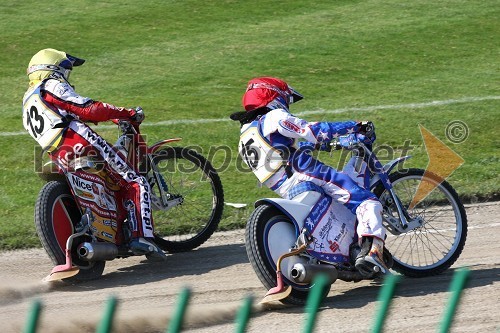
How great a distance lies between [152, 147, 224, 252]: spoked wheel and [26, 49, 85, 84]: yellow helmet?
122cm

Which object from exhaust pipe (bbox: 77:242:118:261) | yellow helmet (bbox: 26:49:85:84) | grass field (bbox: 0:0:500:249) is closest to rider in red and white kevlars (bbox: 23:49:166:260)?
yellow helmet (bbox: 26:49:85:84)

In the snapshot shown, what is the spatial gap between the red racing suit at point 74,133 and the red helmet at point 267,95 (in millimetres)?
1418

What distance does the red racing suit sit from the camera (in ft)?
28.6

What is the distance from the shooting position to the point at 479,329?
262 inches

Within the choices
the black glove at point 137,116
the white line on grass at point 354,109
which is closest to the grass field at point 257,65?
the white line on grass at point 354,109

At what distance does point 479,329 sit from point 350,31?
11370 millimetres

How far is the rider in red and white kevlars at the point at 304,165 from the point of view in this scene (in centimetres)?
772

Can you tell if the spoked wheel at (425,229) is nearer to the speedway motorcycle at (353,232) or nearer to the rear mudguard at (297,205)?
the speedway motorcycle at (353,232)

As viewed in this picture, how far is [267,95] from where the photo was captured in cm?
806

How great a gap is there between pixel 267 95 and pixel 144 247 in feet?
5.92

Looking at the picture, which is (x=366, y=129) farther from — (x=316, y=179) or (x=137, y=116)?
(x=137, y=116)

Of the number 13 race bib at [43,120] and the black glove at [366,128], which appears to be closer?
the black glove at [366,128]

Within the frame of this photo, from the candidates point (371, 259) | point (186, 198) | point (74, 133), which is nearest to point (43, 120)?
point (74, 133)

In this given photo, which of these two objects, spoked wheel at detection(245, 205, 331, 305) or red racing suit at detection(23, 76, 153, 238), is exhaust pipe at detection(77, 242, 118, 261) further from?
spoked wheel at detection(245, 205, 331, 305)
